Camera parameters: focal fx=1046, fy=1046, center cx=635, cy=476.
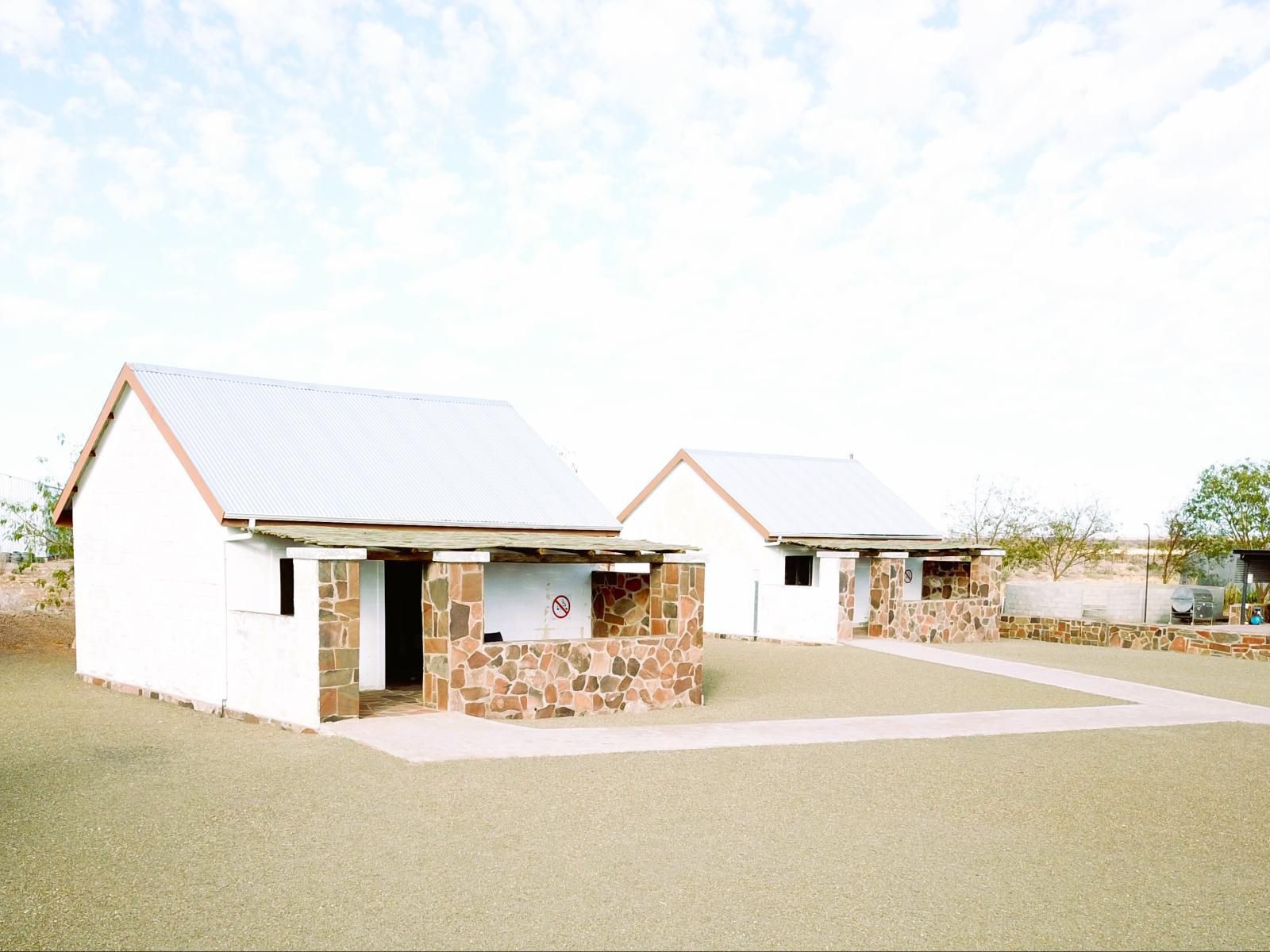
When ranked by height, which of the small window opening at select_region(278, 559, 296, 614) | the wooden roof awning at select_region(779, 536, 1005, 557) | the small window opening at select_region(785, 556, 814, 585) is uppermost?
the small window opening at select_region(278, 559, 296, 614)

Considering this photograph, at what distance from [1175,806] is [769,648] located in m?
15.2

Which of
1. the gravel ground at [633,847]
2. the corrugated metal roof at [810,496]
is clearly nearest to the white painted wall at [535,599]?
the gravel ground at [633,847]

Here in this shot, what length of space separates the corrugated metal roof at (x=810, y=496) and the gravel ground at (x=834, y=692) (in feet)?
18.0

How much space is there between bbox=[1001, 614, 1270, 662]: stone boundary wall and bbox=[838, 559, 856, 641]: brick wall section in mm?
7371

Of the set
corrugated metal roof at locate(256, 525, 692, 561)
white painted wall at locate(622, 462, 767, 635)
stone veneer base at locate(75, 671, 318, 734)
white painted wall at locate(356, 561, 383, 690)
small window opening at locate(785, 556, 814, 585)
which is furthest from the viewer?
small window opening at locate(785, 556, 814, 585)

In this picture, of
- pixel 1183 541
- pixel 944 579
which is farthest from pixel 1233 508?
pixel 944 579

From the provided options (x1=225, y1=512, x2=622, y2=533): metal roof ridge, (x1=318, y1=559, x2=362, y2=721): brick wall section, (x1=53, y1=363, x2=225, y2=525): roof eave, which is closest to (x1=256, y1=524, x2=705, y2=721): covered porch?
(x1=318, y1=559, x2=362, y2=721): brick wall section

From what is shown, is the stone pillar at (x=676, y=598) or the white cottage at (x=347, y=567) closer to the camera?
the white cottage at (x=347, y=567)

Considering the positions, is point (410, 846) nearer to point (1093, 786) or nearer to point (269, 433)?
point (1093, 786)

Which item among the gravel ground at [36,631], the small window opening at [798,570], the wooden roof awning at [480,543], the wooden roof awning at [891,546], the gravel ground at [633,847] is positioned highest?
the wooden roof awning at [480,543]

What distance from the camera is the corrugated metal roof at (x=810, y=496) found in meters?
28.4

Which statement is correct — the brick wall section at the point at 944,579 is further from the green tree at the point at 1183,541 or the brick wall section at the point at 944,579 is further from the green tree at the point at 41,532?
the green tree at the point at 41,532

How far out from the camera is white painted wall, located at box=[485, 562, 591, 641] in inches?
691

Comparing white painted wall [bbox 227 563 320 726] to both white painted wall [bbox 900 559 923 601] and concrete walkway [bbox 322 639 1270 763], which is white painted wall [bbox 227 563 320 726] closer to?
concrete walkway [bbox 322 639 1270 763]
